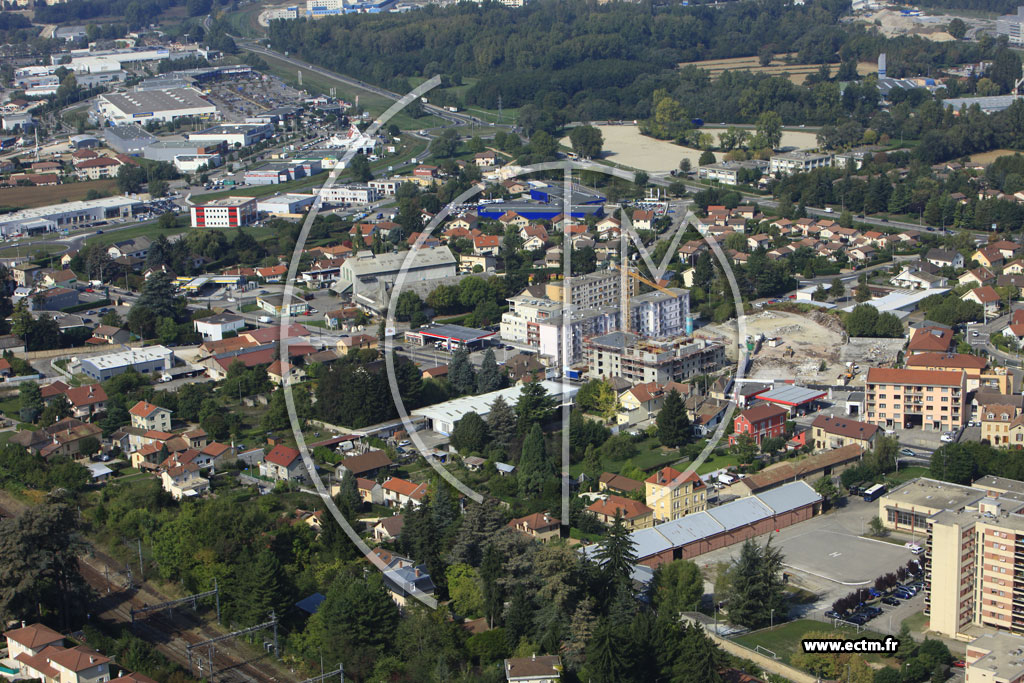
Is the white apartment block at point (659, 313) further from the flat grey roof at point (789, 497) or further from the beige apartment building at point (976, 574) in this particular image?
the beige apartment building at point (976, 574)

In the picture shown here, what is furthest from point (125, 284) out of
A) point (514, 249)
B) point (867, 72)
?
point (867, 72)

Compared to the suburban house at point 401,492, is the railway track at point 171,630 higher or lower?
lower

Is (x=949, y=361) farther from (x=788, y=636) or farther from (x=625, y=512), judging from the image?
(x=788, y=636)

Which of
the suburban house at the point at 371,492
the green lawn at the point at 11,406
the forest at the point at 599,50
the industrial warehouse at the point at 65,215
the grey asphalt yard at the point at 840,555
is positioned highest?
the forest at the point at 599,50

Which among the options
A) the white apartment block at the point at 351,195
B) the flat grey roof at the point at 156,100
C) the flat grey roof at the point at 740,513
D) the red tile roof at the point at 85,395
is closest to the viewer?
the flat grey roof at the point at 740,513

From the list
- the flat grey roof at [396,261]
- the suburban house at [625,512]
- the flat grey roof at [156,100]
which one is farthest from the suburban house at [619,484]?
the flat grey roof at [156,100]
